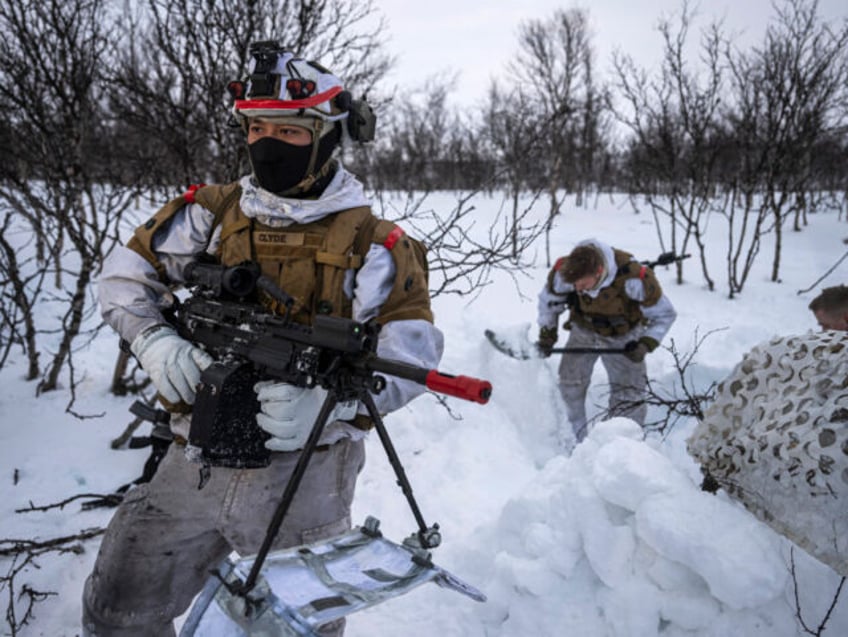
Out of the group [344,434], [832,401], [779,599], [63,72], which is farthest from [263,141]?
[63,72]

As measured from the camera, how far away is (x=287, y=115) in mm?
1809

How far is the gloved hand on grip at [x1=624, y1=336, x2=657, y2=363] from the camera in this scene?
4918 mm

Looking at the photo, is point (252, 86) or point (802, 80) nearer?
point (252, 86)

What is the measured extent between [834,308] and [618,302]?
1.87m

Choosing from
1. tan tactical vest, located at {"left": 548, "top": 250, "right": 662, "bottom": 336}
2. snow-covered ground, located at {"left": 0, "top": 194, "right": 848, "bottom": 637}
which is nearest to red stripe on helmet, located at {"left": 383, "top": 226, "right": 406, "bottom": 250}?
snow-covered ground, located at {"left": 0, "top": 194, "right": 848, "bottom": 637}

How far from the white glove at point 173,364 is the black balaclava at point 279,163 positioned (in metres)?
0.64

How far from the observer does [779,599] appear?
7.01 ft

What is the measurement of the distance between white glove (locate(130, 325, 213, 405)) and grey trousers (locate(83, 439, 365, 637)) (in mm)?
274

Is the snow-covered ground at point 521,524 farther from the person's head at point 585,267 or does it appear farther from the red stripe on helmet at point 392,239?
the red stripe on helmet at point 392,239

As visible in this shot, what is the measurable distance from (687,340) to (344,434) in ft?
23.6

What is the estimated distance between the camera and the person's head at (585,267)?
461 cm

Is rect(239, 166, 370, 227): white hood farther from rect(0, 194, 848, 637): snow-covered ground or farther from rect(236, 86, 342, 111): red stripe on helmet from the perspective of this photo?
rect(0, 194, 848, 637): snow-covered ground

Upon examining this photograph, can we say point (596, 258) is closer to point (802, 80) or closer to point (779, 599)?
point (779, 599)

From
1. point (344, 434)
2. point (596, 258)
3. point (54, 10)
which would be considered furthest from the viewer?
point (596, 258)
